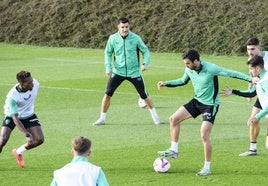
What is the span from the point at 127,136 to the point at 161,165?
3.68m

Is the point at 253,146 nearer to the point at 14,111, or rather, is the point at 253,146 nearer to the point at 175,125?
the point at 175,125

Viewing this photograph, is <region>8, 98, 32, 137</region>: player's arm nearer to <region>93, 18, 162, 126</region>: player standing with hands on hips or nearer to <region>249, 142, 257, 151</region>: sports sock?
<region>249, 142, 257, 151</region>: sports sock

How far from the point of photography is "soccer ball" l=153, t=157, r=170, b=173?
14.3 metres

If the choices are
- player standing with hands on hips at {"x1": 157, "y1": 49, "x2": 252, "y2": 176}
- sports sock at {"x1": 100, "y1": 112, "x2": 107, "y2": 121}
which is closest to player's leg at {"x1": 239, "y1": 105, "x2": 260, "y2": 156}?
player standing with hands on hips at {"x1": 157, "y1": 49, "x2": 252, "y2": 176}

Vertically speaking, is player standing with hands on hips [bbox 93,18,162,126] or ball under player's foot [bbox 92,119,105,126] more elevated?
player standing with hands on hips [bbox 93,18,162,126]

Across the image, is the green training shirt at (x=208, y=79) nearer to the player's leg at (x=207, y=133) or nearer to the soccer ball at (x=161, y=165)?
the player's leg at (x=207, y=133)

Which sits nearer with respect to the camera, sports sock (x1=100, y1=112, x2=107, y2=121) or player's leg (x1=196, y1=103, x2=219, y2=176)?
player's leg (x1=196, y1=103, x2=219, y2=176)

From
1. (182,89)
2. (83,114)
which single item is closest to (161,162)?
(83,114)

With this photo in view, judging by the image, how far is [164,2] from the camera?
42656 millimetres

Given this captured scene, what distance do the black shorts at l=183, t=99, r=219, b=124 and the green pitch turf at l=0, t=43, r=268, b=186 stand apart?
90cm

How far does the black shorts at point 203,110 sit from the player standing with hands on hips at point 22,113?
2662mm

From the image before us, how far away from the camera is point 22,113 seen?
1496 cm

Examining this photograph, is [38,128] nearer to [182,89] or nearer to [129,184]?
[129,184]

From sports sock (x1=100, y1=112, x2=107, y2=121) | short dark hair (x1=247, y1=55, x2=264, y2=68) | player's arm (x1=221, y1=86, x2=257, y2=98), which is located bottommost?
sports sock (x1=100, y1=112, x2=107, y2=121)
